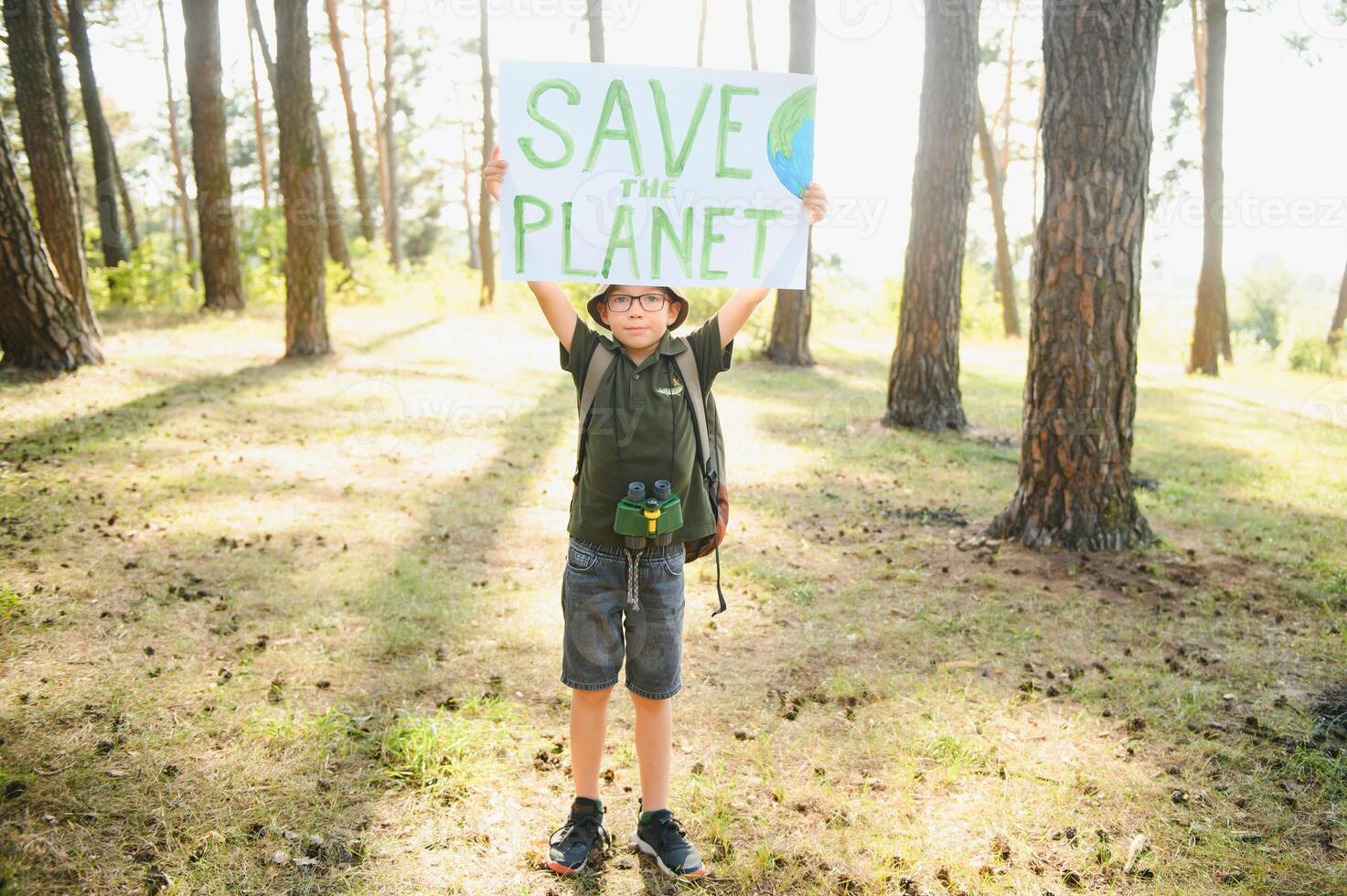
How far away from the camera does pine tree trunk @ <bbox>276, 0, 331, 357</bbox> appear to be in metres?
10.9

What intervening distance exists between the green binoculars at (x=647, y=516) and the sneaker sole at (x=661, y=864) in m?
Result: 1.11

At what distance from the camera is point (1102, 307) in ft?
18.5

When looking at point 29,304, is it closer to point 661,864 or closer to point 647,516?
point 647,516

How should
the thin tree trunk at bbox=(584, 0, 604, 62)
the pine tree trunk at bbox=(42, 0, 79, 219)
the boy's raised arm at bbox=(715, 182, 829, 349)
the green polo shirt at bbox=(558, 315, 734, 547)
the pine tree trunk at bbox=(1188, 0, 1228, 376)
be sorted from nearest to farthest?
1. the green polo shirt at bbox=(558, 315, 734, 547)
2. the boy's raised arm at bbox=(715, 182, 829, 349)
3. the pine tree trunk at bbox=(42, 0, 79, 219)
4. the thin tree trunk at bbox=(584, 0, 604, 62)
5. the pine tree trunk at bbox=(1188, 0, 1228, 376)

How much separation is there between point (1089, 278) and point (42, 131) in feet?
37.9

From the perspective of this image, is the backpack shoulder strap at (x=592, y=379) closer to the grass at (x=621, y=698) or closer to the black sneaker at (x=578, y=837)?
the black sneaker at (x=578, y=837)

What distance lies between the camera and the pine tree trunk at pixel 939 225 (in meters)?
9.27

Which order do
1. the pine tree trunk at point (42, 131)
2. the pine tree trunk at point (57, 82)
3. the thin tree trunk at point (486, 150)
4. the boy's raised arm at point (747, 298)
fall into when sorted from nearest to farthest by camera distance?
the boy's raised arm at point (747, 298)
the pine tree trunk at point (42, 131)
the pine tree trunk at point (57, 82)
the thin tree trunk at point (486, 150)

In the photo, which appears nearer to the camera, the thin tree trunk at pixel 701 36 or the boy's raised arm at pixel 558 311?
the boy's raised arm at pixel 558 311

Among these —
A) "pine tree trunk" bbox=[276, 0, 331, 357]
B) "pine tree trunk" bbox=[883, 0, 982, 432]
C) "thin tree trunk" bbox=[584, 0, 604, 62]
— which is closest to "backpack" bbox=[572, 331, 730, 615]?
"pine tree trunk" bbox=[883, 0, 982, 432]

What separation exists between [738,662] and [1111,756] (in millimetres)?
1719

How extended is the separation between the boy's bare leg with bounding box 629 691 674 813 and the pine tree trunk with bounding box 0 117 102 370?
8.53 metres

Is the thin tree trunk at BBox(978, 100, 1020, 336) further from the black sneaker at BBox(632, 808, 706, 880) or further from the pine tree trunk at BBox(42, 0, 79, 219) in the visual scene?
the black sneaker at BBox(632, 808, 706, 880)

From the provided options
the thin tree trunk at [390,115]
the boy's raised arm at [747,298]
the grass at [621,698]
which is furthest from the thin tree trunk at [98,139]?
the boy's raised arm at [747,298]
